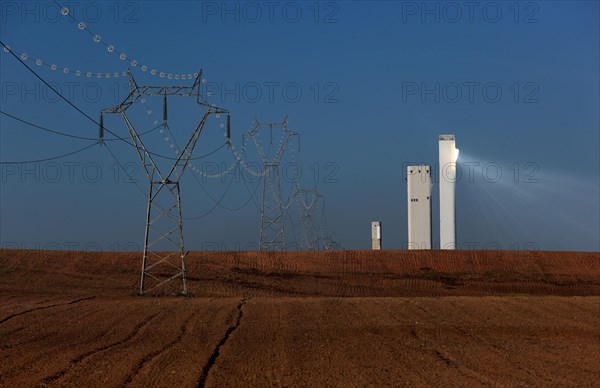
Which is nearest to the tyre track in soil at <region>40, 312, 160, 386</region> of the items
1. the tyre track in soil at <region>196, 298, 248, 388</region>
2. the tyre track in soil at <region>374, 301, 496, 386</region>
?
the tyre track in soil at <region>196, 298, 248, 388</region>

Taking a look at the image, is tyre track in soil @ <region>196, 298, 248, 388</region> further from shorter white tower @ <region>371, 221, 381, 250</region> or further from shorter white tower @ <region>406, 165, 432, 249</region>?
shorter white tower @ <region>371, 221, 381, 250</region>

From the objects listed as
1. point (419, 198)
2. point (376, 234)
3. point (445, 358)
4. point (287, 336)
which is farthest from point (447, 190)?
point (445, 358)

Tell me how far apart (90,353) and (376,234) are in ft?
193

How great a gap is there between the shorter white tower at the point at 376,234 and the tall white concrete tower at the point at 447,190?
13.0m

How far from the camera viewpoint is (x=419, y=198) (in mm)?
64875

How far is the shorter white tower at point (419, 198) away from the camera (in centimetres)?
6456

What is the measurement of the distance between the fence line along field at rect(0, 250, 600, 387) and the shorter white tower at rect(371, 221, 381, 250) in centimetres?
2693

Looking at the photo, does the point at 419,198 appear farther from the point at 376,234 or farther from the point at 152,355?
the point at 152,355

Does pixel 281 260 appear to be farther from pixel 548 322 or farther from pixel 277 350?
pixel 277 350

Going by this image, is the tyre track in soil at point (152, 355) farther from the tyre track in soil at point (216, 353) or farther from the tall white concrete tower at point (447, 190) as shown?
the tall white concrete tower at point (447, 190)

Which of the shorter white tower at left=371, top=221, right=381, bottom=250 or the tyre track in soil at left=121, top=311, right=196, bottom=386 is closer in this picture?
the tyre track in soil at left=121, top=311, right=196, bottom=386

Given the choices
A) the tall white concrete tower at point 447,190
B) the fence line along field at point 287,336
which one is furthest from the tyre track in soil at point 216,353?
the tall white concrete tower at point 447,190

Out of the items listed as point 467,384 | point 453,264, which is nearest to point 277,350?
point 467,384

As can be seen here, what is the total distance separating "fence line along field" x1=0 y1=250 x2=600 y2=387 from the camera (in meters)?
16.3
